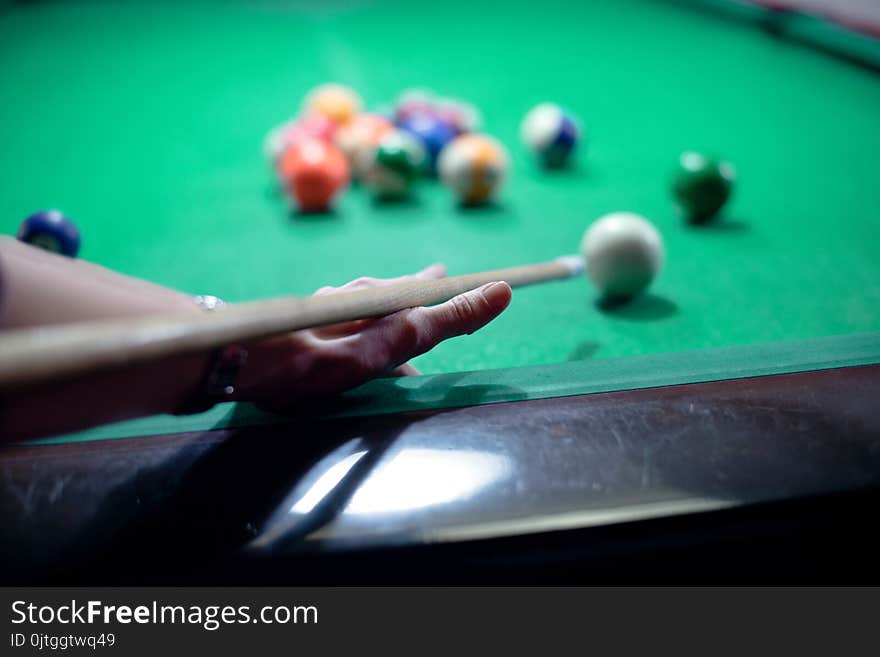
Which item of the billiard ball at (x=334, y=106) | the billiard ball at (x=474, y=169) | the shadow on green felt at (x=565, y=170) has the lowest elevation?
the billiard ball at (x=474, y=169)

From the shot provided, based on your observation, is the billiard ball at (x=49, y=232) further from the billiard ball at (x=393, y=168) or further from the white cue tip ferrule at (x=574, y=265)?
the white cue tip ferrule at (x=574, y=265)

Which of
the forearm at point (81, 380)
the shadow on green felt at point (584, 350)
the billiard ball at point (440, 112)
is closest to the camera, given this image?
the forearm at point (81, 380)

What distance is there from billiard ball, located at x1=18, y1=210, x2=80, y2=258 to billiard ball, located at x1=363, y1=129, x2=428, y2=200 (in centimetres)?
75

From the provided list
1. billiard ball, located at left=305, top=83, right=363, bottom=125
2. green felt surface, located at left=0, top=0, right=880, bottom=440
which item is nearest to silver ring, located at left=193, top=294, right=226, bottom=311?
green felt surface, located at left=0, top=0, right=880, bottom=440

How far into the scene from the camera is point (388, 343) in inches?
33.2

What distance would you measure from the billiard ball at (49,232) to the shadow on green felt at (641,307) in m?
1.08

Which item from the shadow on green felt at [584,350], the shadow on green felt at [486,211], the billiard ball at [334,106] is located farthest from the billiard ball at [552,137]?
the shadow on green felt at [584,350]

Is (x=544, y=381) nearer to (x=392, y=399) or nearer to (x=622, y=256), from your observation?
(x=392, y=399)

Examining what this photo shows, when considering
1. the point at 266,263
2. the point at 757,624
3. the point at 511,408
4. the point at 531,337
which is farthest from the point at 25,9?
the point at 757,624

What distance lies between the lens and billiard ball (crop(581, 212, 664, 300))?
4.67ft

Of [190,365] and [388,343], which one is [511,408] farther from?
[190,365]

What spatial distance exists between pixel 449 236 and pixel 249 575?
121cm

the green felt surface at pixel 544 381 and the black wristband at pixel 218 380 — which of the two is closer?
the black wristband at pixel 218 380

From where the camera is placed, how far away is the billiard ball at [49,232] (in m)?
1.52
